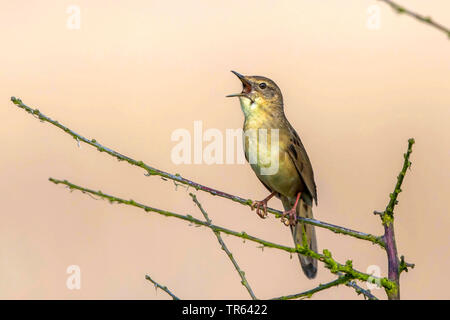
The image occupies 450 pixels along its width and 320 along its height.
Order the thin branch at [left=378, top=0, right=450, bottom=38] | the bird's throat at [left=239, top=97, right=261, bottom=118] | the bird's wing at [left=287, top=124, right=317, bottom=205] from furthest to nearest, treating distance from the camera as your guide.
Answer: the bird's throat at [left=239, top=97, right=261, bottom=118]
the bird's wing at [left=287, top=124, right=317, bottom=205]
the thin branch at [left=378, top=0, right=450, bottom=38]

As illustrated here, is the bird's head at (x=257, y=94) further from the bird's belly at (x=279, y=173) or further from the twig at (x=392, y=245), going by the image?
the twig at (x=392, y=245)

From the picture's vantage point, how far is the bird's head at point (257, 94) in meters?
4.32

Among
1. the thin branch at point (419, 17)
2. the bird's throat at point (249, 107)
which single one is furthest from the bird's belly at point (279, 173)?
the thin branch at point (419, 17)

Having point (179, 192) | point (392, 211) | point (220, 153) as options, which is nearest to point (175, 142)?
point (179, 192)

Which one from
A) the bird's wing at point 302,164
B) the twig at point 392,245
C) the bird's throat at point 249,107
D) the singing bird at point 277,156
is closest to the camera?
the twig at point 392,245

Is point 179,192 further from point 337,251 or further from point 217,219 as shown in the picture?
point 337,251

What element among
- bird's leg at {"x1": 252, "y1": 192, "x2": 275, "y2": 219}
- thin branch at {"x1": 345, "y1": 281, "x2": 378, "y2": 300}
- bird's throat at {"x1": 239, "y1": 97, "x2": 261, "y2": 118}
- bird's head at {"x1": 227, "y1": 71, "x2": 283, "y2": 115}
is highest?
bird's head at {"x1": 227, "y1": 71, "x2": 283, "y2": 115}

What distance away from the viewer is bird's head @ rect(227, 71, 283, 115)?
4.32m

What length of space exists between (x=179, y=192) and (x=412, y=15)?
17.8 ft

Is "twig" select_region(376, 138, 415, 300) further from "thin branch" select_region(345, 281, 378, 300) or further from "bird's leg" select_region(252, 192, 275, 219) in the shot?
"bird's leg" select_region(252, 192, 275, 219)

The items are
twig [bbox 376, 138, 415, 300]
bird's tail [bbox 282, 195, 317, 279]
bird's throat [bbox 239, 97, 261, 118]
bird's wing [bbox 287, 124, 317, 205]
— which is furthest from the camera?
bird's throat [bbox 239, 97, 261, 118]

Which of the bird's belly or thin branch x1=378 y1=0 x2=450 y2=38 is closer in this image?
thin branch x1=378 y1=0 x2=450 y2=38

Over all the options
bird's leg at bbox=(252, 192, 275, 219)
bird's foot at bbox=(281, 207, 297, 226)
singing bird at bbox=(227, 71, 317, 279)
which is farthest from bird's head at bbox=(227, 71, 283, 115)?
bird's foot at bbox=(281, 207, 297, 226)

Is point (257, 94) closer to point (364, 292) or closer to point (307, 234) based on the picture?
point (307, 234)
